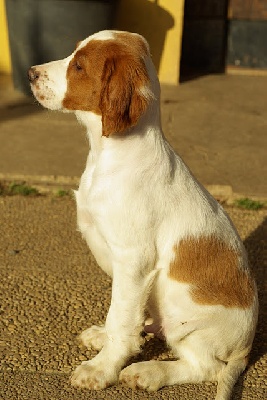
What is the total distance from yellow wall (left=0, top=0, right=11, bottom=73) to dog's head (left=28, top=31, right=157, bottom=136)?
609cm

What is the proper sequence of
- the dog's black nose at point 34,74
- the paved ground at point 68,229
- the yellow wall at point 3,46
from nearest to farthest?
the dog's black nose at point 34,74 < the paved ground at point 68,229 < the yellow wall at point 3,46

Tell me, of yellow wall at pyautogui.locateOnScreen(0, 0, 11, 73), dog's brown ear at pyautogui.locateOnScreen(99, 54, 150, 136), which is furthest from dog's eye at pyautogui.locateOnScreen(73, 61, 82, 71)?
yellow wall at pyautogui.locateOnScreen(0, 0, 11, 73)

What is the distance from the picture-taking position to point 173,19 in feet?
30.1

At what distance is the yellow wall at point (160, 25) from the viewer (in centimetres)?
916

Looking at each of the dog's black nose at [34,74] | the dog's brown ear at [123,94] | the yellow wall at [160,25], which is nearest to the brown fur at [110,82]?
the dog's brown ear at [123,94]

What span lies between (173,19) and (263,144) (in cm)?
250

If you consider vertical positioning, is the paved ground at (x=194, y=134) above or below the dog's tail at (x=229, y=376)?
below

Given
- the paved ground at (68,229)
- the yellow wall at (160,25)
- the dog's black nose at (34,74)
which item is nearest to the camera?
the dog's black nose at (34,74)

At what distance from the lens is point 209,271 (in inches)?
145

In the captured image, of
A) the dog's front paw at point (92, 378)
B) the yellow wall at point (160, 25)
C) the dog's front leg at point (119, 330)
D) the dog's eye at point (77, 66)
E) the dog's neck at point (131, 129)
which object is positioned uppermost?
the dog's eye at point (77, 66)

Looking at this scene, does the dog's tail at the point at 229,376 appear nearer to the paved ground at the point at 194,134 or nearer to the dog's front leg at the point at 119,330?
the dog's front leg at the point at 119,330

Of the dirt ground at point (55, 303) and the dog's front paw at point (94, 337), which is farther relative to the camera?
the dog's front paw at point (94, 337)

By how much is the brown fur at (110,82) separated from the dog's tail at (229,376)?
1.37m

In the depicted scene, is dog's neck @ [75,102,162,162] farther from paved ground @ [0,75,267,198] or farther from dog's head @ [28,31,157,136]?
paved ground @ [0,75,267,198]
